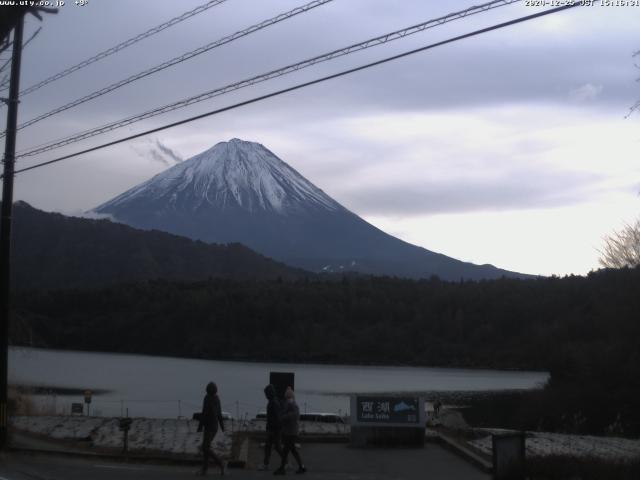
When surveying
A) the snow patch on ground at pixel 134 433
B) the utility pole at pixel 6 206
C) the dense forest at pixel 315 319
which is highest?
the dense forest at pixel 315 319

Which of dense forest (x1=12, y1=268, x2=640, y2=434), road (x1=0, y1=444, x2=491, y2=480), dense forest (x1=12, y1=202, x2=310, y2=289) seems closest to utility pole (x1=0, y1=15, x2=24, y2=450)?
road (x1=0, y1=444, x2=491, y2=480)

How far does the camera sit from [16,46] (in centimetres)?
1959

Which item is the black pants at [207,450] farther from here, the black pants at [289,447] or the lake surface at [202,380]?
the lake surface at [202,380]

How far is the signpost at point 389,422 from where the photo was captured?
19641 mm

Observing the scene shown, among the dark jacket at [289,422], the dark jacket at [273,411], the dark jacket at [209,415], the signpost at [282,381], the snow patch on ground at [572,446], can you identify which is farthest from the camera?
the signpost at [282,381]

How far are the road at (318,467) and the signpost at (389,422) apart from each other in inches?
16.6

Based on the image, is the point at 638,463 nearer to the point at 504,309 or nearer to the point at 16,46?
the point at 16,46

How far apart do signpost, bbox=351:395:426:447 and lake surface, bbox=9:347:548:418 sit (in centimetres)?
2390

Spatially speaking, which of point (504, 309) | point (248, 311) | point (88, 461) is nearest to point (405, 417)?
point (88, 461)

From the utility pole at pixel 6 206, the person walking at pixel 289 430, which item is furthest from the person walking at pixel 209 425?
the utility pole at pixel 6 206

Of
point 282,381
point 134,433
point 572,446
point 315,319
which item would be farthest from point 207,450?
point 315,319

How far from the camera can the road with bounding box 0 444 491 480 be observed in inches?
622

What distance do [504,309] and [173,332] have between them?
45.3 meters

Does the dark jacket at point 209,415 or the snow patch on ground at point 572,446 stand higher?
the dark jacket at point 209,415
